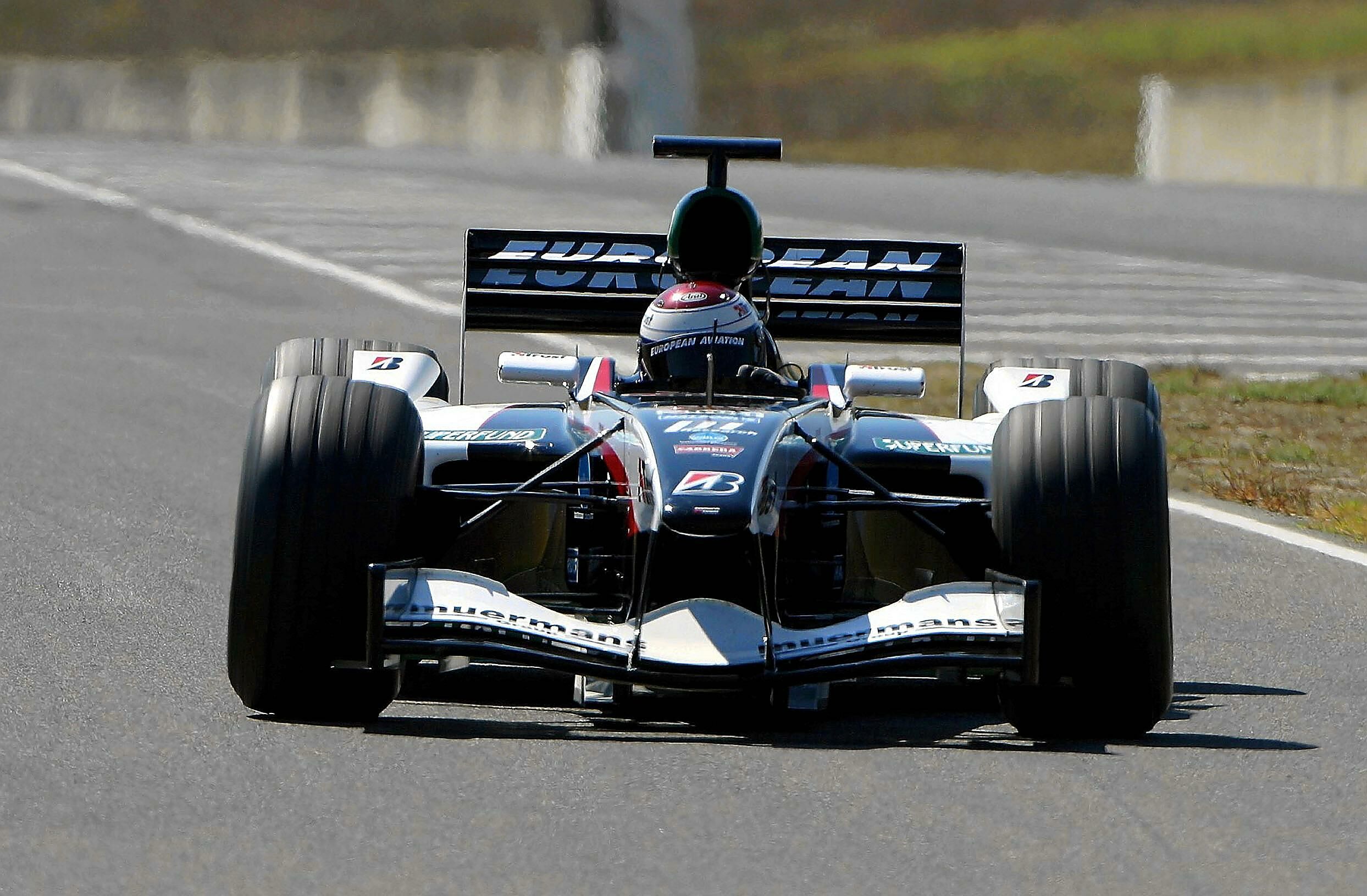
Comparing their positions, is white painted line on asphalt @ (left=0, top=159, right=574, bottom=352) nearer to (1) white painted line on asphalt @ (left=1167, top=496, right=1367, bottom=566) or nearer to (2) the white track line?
(2) the white track line

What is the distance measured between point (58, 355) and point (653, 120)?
24106 mm

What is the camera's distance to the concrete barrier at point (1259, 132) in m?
32.7

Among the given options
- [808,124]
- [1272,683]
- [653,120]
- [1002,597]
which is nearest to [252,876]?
[1002,597]

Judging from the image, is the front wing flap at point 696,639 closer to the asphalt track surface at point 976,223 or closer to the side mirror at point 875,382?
the side mirror at point 875,382

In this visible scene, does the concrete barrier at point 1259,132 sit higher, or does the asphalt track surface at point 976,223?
the concrete barrier at point 1259,132

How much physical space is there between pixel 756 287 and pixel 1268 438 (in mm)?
4919

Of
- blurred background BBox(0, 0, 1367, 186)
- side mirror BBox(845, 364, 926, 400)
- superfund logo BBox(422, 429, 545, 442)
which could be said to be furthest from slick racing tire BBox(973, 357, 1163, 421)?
blurred background BBox(0, 0, 1367, 186)

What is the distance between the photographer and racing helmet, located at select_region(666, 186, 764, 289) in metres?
7.70

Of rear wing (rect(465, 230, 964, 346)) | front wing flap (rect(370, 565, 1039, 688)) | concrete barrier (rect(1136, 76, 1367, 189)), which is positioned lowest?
front wing flap (rect(370, 565, 1039, 688))

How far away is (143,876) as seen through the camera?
4.53 meters

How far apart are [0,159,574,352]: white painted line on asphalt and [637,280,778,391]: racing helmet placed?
829cm

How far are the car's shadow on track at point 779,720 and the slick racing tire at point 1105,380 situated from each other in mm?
1381

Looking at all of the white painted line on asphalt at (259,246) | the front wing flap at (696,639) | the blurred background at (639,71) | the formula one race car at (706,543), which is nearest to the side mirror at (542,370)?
the formula one race car at (706,543)

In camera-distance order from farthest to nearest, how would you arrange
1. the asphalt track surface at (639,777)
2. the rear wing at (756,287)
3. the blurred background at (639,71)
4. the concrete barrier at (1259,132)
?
1. the blurred background at (639,71)
2. the concrete barrier at (1259,132)
3. the rear wing at (756,287)
4. the asphalt track surface at (639,777)
